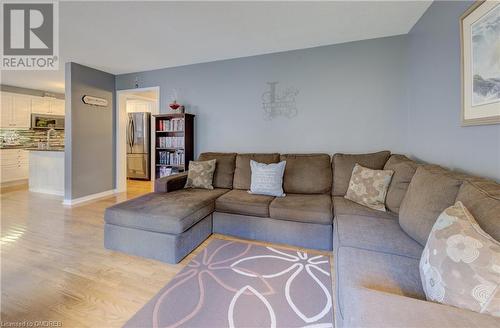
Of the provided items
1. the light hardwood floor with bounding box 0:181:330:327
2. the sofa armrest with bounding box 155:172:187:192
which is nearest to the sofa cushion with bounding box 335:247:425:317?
the light hardwood floor with bounding box 0:181:330:327

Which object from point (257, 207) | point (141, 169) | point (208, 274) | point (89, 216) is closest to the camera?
point (208, 274)

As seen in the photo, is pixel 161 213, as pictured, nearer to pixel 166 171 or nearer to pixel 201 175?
pixel 201 175

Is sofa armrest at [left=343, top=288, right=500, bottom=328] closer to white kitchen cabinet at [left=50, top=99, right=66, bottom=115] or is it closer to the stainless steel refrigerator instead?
the stainless steel refrigerator

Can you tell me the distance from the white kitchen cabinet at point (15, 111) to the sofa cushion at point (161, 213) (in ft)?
17.2

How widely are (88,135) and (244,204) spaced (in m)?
3.29

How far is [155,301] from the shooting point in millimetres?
1508

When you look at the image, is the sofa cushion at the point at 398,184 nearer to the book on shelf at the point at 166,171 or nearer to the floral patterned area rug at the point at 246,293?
the floral patterned area rug at the point at 246,293

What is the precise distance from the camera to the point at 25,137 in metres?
5.66

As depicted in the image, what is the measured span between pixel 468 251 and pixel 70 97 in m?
4.81

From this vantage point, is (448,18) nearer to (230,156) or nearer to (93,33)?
(230,156)

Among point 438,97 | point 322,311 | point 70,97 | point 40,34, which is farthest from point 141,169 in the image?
point 438,97

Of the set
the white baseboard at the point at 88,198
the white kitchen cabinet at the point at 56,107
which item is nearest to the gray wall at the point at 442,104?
the white baseboard at the point at 88,198

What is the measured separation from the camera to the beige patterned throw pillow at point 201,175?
9.74 ft

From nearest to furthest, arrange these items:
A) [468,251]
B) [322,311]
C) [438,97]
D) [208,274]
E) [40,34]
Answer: [468,251]
[322,311]
[208,274]
[438,97]
[40,34]
